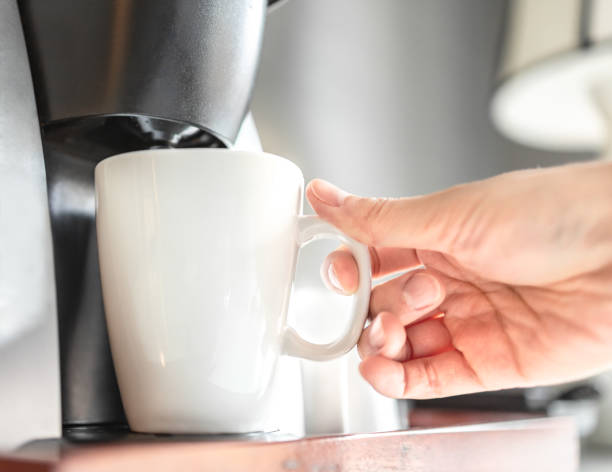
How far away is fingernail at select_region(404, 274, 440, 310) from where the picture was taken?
1.47 feet

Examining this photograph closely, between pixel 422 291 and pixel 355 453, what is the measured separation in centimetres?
17

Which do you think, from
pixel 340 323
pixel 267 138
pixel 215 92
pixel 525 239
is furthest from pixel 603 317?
pixel 267 138

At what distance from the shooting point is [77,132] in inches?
13.9

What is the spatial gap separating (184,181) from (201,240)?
1.1 inches

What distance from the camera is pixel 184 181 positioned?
0.32 m

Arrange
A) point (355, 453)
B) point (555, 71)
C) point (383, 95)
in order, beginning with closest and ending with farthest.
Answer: point (355, 453) < point (555, 71) < point (383, 95)

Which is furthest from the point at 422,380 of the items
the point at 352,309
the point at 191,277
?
the point at 191,277

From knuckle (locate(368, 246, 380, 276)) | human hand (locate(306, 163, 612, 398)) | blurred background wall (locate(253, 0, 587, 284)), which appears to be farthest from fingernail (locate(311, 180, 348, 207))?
blurred background wall (locate(253, 0, 587, 284))

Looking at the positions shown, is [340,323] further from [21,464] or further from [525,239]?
[21,464]

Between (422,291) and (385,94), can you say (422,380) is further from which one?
(385,94)

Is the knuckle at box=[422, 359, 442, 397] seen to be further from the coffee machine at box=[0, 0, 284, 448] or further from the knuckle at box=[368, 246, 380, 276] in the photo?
the coffee machine at box=[0, 0, 284, 448]

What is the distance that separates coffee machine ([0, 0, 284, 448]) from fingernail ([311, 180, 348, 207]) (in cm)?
7

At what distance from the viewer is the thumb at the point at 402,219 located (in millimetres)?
400

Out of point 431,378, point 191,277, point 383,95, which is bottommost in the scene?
point 431,378
